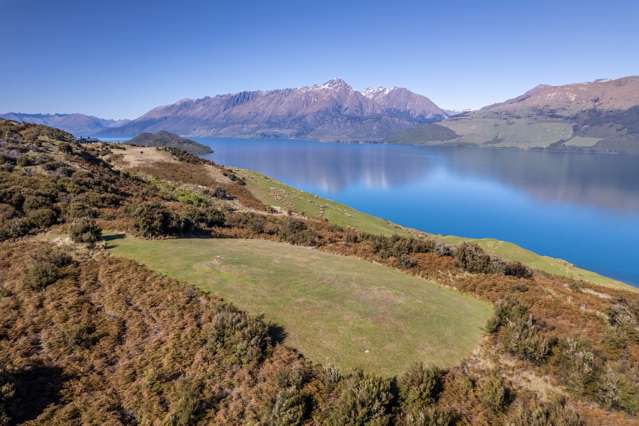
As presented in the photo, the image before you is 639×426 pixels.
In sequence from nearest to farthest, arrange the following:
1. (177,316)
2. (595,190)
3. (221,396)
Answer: (221,396)
(177,316)
(595,190)

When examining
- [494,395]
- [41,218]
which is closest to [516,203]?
[494,395]

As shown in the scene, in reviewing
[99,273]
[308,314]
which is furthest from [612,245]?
[99,273]

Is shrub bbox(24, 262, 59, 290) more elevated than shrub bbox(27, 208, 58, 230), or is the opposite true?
shrub bbox(27, 208, 58, 230)

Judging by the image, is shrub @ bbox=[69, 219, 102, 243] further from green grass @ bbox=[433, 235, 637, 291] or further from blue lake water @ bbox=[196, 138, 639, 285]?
blue lake water @ bbox=[196, 138, 639, 285]

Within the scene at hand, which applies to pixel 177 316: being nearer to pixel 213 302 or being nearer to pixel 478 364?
pixel 213 302

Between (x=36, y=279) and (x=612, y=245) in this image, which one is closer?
(x=36, y=279)

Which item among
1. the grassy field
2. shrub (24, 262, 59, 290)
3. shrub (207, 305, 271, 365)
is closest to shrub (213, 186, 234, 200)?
the grassy field
